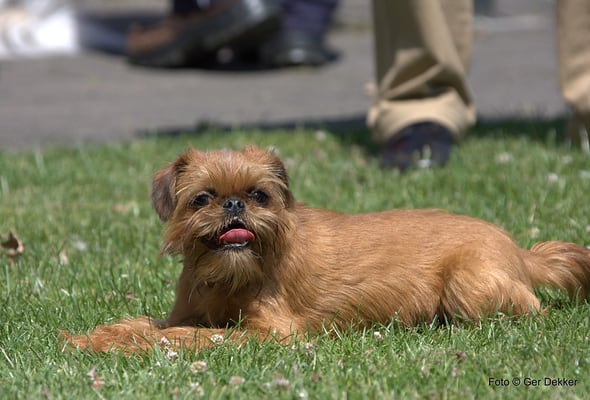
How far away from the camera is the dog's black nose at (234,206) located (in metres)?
3.78

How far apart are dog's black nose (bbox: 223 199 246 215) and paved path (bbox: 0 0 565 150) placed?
196 inches

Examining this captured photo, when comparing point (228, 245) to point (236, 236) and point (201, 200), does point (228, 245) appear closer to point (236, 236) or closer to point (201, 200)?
point (236, 236)

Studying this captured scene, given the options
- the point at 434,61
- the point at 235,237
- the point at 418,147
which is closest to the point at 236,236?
the point at 235,237

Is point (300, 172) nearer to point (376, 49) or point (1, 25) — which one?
point (376, 49)

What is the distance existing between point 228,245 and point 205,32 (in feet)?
25.7

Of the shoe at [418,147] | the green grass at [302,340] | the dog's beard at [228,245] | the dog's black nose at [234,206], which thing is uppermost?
the dog's black nose at [234,206]

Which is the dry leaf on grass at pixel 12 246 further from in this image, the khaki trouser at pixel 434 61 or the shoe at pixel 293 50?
the shoe at pixel 293 50

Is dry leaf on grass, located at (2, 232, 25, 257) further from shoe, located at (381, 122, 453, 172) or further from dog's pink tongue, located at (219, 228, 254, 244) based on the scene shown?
shoe, located at (381, 122, 453, 172)

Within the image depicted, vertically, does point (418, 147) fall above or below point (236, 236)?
below

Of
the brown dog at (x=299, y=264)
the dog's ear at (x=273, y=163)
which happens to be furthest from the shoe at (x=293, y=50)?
the dog's ear at (x=273, y=163)

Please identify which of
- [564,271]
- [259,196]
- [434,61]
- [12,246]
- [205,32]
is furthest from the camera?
[205,32]

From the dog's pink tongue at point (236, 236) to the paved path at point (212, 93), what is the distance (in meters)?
4.98

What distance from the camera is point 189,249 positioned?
3.88 metres

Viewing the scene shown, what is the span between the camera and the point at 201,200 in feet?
12.7
